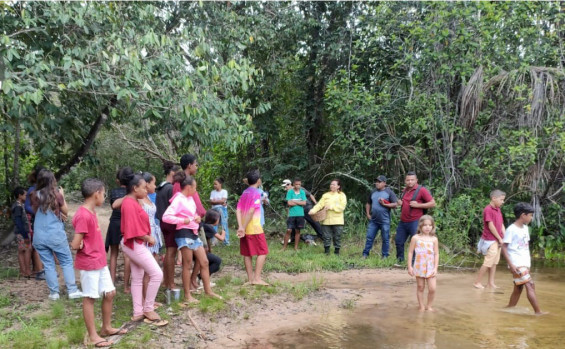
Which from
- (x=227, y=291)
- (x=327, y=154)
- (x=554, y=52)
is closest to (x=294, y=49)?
(x=327, y=154)

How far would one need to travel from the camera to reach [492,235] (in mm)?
8445

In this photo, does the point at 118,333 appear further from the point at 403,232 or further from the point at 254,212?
the point at 403,232

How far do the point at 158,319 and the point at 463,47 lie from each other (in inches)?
371

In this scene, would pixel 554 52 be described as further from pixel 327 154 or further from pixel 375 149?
pixel 327 154

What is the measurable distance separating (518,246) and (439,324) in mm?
1633

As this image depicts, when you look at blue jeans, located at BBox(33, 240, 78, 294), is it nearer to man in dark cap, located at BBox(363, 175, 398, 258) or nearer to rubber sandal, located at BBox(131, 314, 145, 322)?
rubber sandal, located at BBox(131, 314, 145, 322)

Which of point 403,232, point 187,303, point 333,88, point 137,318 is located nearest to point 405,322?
point 187,303

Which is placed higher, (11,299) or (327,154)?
(327,154)

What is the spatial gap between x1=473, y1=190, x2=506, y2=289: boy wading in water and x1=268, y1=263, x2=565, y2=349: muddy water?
36 centimetres

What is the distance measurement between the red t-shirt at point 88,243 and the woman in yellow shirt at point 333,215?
6170mm

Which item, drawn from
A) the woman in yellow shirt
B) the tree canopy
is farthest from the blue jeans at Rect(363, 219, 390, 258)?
the tree canopy

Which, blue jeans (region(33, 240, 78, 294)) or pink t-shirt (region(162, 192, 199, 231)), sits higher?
pink t-shirt (region(162, 192, 199, 231))

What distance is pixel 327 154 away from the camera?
50.6ft

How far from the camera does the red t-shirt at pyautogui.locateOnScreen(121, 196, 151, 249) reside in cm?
560
